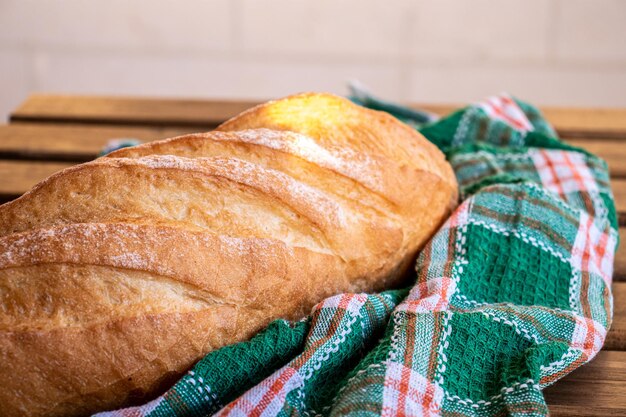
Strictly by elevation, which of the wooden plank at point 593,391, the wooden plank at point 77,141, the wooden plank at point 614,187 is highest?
the wooden plank at point 77,141

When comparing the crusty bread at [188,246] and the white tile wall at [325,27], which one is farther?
the white tile wall at [325,27]

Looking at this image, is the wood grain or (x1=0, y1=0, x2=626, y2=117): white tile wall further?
(x1=0, y1=0, x2=626, y2=117): white tile wall

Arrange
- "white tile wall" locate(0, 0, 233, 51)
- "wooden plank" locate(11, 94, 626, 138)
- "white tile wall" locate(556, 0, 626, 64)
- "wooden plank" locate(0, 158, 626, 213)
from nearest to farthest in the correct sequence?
1. "wooden plank" locate(0, 158, 626, 213)
2. "wooden plank" locate(11, 94, 626, 138)
3. "white tile wall" locate(556, 0, 626, 64)
4. "white tile wall" locate(0, 0, 233, 51)

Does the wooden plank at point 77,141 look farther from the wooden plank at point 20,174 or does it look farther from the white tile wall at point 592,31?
the white tile wall at point 592,31

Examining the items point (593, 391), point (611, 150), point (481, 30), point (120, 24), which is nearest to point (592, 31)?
point (481, 30)

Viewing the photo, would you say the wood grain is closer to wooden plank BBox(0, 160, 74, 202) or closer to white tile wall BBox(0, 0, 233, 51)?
wooden plank BBox(0, 160, 74, 202)

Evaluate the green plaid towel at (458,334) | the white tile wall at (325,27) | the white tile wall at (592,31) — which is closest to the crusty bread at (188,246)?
the green plaid towel at (458,334)

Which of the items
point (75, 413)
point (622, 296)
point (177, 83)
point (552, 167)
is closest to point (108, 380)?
point (75, 413)

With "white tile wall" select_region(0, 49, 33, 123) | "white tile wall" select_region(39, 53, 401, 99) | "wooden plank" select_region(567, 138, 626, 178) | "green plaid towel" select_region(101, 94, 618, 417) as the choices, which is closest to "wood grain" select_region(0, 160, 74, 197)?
"green plaid towel" select_region(101, 94, 618, 417)

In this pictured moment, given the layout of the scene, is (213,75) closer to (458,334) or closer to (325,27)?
(325,27)
